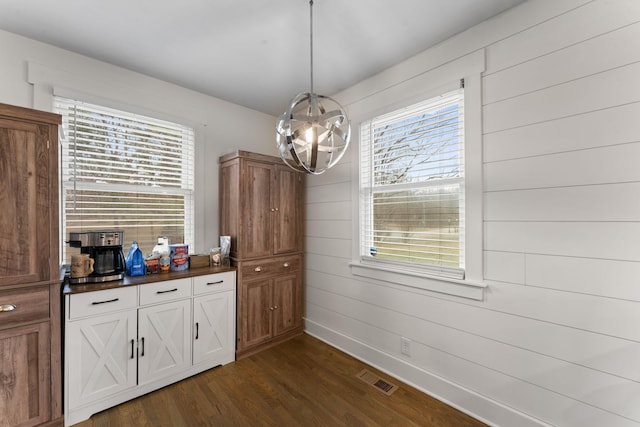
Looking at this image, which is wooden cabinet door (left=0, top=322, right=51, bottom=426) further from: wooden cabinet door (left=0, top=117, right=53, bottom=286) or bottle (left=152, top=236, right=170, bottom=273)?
bottle (left=152, top=236, right=170, bottom=273)

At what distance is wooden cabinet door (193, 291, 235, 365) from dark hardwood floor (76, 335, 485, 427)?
18 cm

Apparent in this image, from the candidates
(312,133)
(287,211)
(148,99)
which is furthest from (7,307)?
(287,211)

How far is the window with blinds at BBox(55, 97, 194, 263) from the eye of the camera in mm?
2277

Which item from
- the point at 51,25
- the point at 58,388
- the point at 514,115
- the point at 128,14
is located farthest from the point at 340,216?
the point at 51,25

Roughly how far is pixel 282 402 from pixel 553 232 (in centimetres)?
224

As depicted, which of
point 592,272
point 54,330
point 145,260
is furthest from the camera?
point 145,260

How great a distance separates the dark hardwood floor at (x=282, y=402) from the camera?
6.21 feet

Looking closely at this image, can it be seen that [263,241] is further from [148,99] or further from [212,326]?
[148,99]

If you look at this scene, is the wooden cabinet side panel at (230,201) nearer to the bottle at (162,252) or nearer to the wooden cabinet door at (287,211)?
the wooden cabinet door at (287,211)

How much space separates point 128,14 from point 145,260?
6.17ft

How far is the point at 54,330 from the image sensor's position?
177 cm

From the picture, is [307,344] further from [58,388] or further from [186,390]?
[58,388]

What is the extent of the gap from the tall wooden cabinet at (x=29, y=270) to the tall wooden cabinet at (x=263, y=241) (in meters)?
1.35

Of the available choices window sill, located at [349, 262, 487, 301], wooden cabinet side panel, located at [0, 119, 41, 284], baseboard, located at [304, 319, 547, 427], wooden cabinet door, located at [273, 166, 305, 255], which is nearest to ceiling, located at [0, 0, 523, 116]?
wooden cabinet side panel, located at [0, 119, 41, 284]
